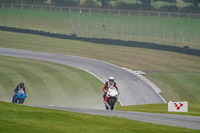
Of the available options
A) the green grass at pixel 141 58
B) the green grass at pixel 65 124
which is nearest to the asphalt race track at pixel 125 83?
the green grass at pixel 65 124

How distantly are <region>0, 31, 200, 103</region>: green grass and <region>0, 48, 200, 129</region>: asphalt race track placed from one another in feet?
6.50

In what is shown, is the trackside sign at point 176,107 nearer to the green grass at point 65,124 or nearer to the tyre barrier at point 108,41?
the green grass at point 65,124

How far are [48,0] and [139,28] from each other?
16241 mm

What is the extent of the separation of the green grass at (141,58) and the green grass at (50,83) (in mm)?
6473

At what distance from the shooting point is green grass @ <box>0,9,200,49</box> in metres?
62.2

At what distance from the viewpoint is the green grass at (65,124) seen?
1379 centimetres

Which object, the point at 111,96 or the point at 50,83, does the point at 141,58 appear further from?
the point at 111,96

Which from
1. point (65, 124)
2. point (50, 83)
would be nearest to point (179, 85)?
point (50, 83)

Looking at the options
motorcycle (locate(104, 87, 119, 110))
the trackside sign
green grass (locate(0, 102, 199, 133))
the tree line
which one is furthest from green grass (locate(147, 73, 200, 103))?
the tree line

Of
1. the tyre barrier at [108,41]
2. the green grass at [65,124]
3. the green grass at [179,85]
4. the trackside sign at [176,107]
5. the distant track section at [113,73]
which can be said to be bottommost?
the green grass at [179,85]

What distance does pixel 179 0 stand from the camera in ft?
253

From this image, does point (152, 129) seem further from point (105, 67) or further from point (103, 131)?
point (105, 67)

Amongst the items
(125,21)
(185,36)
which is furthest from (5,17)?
(185,36)

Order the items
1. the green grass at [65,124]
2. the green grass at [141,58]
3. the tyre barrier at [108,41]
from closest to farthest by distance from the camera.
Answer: the green grass at [65,124] → the green grass at [141,58] → the tyre barrier at [108,41]
